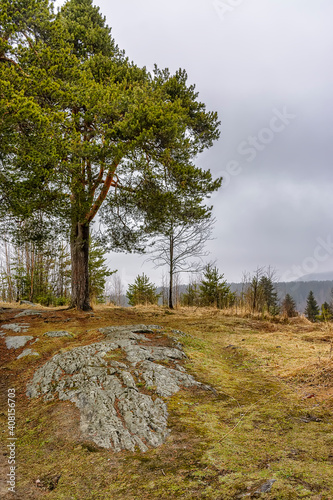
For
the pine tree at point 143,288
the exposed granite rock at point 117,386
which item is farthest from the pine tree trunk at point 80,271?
the pine tree at point 143,288

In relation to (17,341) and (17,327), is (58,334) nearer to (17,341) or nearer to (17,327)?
(17,341)

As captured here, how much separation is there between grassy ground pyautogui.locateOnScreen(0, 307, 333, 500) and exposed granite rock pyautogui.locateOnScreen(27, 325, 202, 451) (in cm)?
13

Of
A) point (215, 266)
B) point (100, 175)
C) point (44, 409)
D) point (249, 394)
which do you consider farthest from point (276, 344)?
point (215, 266)

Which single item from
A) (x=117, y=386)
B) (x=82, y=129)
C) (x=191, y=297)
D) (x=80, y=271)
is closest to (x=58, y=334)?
(x=117, y=386)

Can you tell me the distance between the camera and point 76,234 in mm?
9453

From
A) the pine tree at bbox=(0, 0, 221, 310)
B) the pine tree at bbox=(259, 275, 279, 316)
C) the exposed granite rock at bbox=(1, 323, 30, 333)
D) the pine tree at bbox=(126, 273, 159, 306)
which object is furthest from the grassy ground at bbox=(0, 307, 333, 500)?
the pine tree at bbox=(126, 273, 159, 306)

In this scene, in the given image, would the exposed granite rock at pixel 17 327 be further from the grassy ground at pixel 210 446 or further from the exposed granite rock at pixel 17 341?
the grassy ground at pixel 210 446

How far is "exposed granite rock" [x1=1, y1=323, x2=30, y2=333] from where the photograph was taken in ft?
19.6

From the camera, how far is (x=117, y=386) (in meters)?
3.12

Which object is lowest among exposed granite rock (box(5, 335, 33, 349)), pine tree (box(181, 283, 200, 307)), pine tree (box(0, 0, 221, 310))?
pine tree (box(181, 283, 200, 307))

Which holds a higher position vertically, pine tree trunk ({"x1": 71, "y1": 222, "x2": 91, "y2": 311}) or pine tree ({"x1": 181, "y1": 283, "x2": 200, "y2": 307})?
pine tree trunk ({"x1": 71, "y1": 222, "x2": 91, "y2": 311})

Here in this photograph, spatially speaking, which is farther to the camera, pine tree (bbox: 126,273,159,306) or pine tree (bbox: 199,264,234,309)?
pine tree (bbox: 126,273,159,306)

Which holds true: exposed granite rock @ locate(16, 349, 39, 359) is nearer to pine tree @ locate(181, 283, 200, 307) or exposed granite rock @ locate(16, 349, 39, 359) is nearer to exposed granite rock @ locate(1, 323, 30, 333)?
exposed granite rock @ locate(1, 323, 30, 333)

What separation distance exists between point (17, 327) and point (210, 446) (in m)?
5.49
